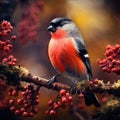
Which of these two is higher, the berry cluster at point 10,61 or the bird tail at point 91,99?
the berry cluster at point 10,61

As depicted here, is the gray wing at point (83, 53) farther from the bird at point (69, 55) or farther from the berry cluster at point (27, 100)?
the berry cluster at point (27, 100)

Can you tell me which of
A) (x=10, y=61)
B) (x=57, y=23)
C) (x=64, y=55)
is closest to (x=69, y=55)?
(x=64, y=55)

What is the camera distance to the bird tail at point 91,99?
1.56 metres

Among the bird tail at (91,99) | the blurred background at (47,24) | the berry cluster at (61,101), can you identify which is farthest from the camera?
the blurred background at (47,24)

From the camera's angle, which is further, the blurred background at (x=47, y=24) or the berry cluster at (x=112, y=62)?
the blurred background at (x=47, y=24)

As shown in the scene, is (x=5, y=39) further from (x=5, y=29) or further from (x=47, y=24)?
(x=47, y=24)

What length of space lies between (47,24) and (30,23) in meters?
0.07

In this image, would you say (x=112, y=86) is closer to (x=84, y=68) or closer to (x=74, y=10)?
(x=84, y=68)

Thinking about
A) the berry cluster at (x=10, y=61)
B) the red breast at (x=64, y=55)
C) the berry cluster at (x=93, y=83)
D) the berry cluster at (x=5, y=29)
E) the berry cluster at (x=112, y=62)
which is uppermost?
the berry cluster at (x=5, y=29)

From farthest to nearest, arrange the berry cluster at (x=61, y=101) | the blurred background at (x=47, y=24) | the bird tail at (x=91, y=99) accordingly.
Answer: the blurred background at (x=47, y=24)
the bird tail at (x=91, y=99)
the berry cluster at (x=61, y=101)

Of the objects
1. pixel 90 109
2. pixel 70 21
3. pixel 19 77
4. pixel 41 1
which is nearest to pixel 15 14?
pixel 41 1

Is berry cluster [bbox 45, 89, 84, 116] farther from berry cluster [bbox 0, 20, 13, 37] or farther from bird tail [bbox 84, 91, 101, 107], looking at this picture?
berry cluster [bbox 0, 20, 13, 37]

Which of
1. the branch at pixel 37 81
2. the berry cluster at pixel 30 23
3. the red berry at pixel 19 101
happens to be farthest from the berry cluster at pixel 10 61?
the berry cluster at pixel 30 23

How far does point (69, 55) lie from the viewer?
1.59 meters
